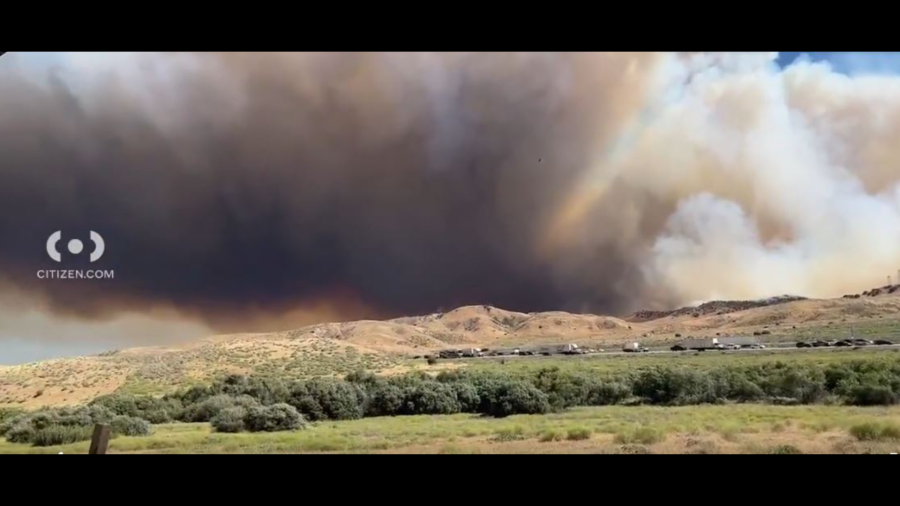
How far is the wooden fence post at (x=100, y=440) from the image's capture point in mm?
4586

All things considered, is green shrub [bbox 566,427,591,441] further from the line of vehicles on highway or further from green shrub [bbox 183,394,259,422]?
green shrub [bbox 183,394,259,422]

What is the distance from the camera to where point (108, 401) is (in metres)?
5.98

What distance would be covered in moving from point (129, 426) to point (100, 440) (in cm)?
106

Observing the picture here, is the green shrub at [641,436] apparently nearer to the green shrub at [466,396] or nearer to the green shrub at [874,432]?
the green shrub at [466,396]

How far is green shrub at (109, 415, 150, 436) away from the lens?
5551 mm

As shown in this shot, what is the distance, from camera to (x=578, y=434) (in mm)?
5395

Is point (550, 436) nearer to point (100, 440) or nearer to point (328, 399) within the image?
point (328, 399)

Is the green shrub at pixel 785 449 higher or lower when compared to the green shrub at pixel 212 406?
lower

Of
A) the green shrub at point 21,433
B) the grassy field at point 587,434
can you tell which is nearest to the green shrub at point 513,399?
the grassy field at point 587,434

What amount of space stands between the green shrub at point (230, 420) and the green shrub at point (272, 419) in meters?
0.05
